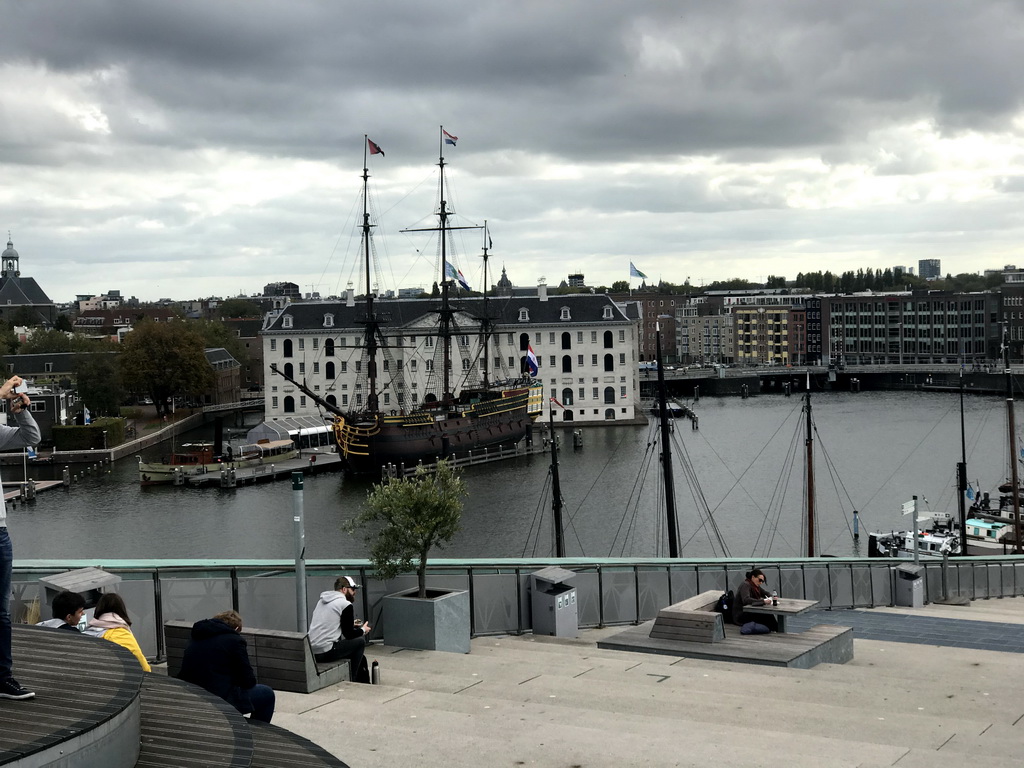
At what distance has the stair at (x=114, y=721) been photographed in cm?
519

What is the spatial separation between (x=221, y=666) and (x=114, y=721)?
1989mm

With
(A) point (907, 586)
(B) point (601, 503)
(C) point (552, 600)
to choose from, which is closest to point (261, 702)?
(C) point (552, 600)

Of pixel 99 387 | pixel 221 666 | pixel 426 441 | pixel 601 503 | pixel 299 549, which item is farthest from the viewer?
pixel 99 387

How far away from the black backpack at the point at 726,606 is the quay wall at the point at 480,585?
210cm

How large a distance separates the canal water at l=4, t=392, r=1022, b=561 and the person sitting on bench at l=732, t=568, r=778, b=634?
1698 cm

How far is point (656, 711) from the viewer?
9.05 metres

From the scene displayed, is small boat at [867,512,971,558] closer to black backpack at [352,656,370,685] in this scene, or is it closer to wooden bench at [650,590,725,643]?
wooden bench at [650,590,725,643]

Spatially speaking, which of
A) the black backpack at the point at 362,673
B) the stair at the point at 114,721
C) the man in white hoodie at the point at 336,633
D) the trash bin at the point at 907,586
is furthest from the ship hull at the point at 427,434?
the stair at the point at 114,721

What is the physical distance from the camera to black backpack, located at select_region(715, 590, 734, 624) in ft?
42.3

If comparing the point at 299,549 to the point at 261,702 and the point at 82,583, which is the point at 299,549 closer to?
the point at 82,583

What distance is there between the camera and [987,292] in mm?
151125

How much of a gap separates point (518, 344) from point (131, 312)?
102m

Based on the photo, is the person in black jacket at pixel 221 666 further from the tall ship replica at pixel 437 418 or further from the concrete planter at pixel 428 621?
the tall ship replica at pixel 437 418

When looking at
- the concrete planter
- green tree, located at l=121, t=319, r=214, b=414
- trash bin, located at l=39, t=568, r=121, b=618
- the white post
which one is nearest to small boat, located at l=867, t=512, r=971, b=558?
the concrete planter
